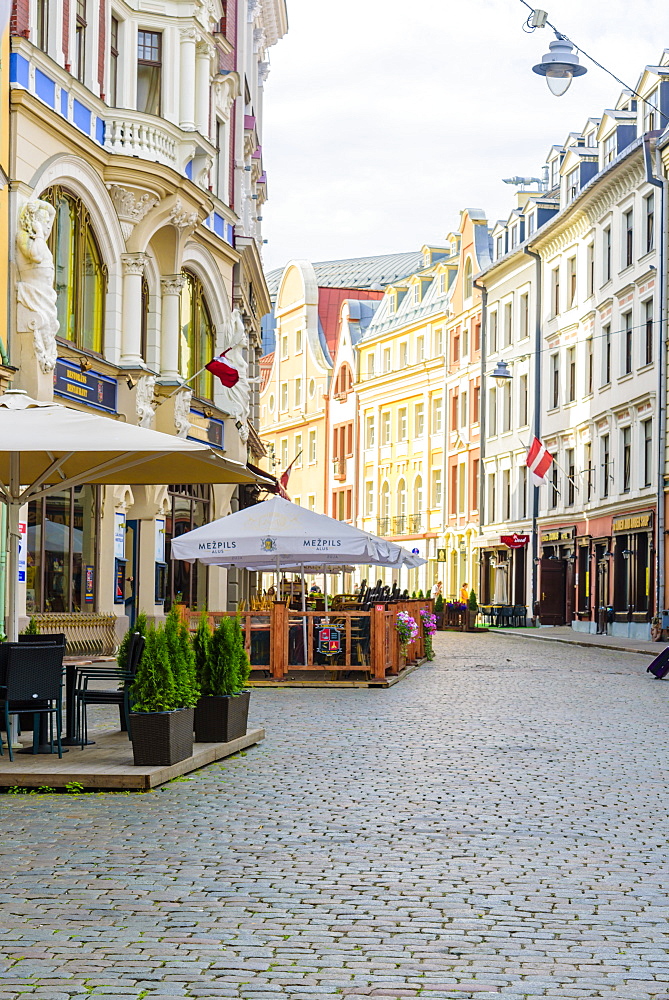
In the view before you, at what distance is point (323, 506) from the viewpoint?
9300cm

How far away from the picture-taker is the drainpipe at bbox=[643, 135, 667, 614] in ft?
140

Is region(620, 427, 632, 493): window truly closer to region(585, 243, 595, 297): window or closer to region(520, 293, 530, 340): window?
region(585, 243, 595, 297): window

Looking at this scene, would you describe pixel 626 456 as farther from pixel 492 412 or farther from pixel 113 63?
pixel 113 63

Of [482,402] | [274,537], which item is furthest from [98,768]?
[482,402]

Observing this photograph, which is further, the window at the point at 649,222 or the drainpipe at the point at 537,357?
the drainpipe at the point at 537,357

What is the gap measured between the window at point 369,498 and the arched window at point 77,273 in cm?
5606

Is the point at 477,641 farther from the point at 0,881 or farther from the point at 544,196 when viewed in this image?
the point at 0,881

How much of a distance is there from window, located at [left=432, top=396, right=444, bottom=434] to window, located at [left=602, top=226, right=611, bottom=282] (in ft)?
77.4

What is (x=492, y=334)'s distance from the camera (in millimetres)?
66438

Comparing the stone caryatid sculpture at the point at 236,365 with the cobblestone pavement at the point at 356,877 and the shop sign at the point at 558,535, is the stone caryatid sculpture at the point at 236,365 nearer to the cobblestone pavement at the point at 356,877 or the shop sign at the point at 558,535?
the shop sign at the point at 558,535

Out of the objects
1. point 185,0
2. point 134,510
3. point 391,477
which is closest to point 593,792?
point 134,510

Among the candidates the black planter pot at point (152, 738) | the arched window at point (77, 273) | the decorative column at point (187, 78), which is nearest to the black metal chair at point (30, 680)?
the black planter pot at point (152, 738)

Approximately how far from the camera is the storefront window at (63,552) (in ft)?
86.1

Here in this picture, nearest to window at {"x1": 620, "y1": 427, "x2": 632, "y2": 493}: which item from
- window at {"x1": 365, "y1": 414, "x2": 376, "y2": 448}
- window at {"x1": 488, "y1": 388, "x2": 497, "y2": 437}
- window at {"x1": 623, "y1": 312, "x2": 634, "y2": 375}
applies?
window at {"x1": 623, "y1": 312, "x2": 634, "y2": 375}
